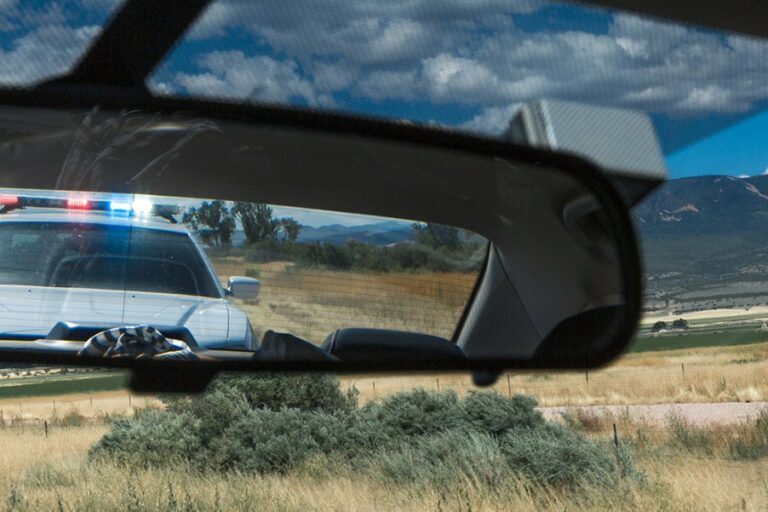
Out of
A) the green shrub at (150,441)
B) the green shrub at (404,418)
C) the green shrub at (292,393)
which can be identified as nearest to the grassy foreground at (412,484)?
the green shrub at (150,441)

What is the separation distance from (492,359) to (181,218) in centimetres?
74

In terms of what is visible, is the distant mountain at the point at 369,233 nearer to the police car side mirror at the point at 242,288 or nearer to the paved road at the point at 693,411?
the police car side mirror at the point at 242,288

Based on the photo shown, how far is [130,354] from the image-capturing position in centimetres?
199

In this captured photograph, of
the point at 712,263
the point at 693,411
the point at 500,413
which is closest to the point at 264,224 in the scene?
the point at 712,263

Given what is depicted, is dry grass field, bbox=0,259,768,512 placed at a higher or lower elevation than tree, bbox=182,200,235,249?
lower

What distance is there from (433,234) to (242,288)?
0.48 m

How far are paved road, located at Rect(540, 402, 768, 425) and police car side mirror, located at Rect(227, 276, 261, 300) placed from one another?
51.8 feet

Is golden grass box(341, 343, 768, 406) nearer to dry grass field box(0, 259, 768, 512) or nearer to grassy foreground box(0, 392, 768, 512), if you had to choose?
dry grass field box(0, 259, 768, 512)

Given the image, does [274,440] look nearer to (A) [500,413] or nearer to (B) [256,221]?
(A) [500,413]

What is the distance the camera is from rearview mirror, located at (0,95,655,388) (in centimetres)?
203

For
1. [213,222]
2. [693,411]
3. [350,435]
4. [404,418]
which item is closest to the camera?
[213,222]

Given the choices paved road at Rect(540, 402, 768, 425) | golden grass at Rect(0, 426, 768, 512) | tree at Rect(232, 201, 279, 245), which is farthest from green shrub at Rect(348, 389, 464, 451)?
tree at Rect(232, 201, 279, 245)

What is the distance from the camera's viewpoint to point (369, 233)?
227 cm

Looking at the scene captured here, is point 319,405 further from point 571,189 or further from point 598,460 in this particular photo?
point 571,189
